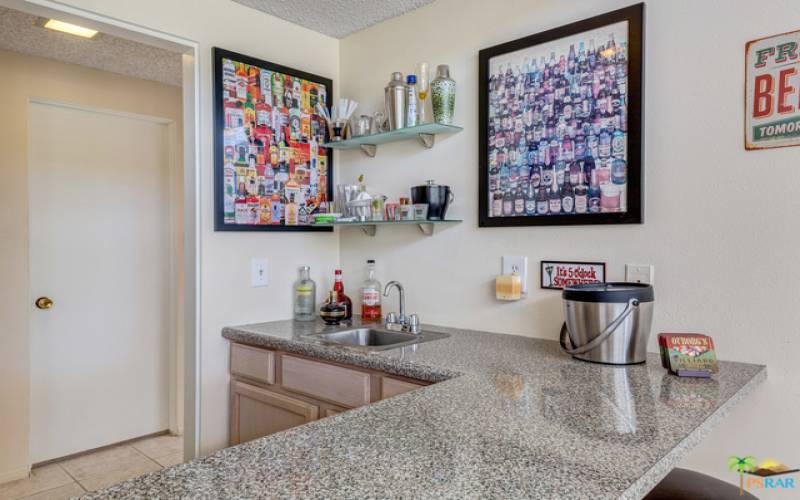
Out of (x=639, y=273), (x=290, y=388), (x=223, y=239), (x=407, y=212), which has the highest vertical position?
(x=407, y=212)

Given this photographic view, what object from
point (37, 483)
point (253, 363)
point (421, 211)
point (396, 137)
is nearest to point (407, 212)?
point (421, 211)

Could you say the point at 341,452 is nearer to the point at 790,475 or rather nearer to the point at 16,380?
the point at 790,475

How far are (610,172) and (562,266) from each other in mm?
354

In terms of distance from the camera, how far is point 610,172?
1.69 meters

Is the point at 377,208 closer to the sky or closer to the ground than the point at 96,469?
closer to the sky

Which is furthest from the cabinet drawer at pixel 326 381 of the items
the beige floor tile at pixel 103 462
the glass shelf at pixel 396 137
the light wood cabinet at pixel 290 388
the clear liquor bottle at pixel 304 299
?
the beige floor tile at pixel 103 462

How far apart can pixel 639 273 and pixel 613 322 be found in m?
0.30

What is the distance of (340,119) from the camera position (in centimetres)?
244

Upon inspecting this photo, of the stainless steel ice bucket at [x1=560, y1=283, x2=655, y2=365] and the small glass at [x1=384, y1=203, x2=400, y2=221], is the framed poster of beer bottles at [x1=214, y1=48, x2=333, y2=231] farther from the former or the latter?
the stainless steel ice bucket at [x1=560, y1=283, x2=655, y2=365]

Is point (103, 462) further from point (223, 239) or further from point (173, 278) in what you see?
point (223, 239)

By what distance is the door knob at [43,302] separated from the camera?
284 centimetres

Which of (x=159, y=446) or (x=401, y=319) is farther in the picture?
(x=159, y=446)

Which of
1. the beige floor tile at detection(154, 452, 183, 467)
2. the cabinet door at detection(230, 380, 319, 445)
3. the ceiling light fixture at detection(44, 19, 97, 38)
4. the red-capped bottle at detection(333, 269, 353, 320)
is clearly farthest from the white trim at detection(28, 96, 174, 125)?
the beige floor tile at detection(154, 452, 183, 467)

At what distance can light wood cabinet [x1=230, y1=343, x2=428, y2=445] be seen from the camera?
1.68m
